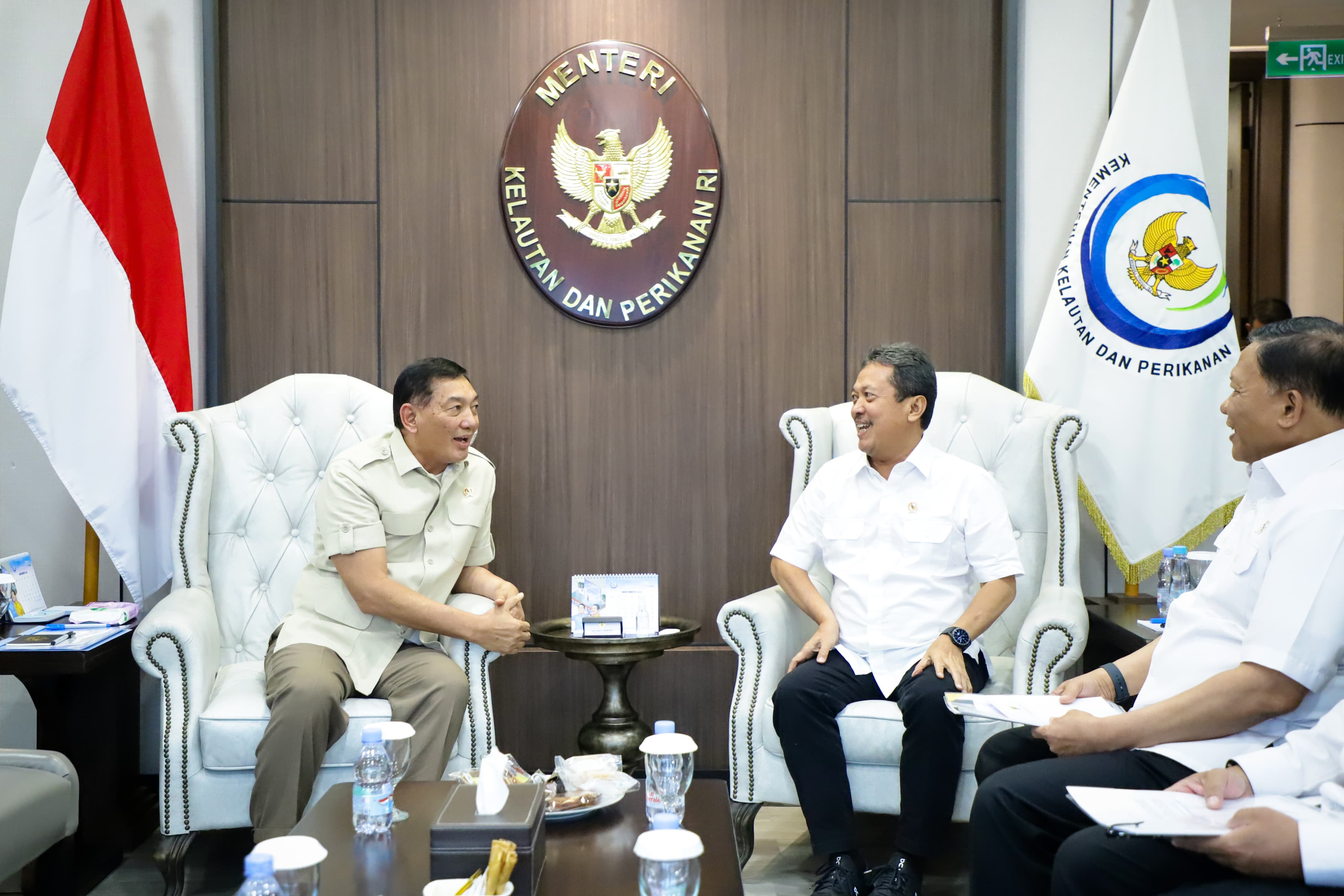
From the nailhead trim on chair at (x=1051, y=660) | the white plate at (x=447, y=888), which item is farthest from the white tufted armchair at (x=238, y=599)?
the nailhead trim on chair at (x=1051, y=660)

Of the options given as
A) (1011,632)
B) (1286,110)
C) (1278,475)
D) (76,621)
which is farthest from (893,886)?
(1286,110)

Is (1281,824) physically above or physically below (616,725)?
above

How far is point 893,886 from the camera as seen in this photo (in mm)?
2404

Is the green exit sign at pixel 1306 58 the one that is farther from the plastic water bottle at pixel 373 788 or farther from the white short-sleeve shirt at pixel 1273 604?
the plastic water bottle at pixel 373 788

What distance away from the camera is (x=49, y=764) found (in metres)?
2.16

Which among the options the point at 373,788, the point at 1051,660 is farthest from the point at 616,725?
the point at 373,788

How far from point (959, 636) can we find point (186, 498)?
2003 mm

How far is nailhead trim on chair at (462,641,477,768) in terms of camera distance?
8.91 ft

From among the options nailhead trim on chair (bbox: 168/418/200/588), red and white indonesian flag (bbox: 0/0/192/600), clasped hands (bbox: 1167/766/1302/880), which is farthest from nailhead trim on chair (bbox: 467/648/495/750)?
clasped hands (bbox: 1167/766/1302/880)

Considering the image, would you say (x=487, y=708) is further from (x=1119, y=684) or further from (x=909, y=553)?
(x=1119, y=684)

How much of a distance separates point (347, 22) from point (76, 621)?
191cm

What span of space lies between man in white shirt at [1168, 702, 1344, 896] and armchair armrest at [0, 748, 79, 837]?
6.45ft

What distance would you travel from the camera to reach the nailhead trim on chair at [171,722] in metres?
2.53

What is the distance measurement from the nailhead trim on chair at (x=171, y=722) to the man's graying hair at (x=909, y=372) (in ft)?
5.88
